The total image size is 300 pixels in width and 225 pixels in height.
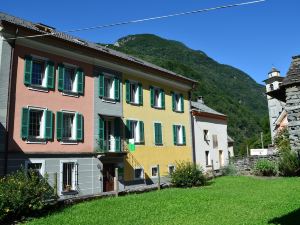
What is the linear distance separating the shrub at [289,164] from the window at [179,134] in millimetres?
9762

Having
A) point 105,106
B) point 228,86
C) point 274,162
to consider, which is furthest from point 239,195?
point 228,86

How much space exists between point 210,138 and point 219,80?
10483cm

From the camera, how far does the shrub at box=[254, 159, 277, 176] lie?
23.4 metres

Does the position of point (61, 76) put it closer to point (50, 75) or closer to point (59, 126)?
point (50, 75)

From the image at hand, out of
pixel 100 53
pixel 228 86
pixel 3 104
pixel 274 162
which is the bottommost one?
pixel 274 162

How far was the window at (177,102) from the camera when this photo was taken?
97.8 feet

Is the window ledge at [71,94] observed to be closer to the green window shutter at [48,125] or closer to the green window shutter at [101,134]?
the green window shutter at [48,125]

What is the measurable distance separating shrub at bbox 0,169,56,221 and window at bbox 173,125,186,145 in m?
16.1

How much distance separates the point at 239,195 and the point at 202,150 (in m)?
17.3

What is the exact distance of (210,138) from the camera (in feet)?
113

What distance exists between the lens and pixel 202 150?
32.9 meters

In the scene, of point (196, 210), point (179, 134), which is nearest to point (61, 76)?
point (196, 210)

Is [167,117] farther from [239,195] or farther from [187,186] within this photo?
[239,195]

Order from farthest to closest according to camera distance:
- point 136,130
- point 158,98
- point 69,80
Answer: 1. point 158,98
2. point 136,130
3. point 69,80
